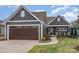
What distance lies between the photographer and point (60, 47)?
4.55 metres

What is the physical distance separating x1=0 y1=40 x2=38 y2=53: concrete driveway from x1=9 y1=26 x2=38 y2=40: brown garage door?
8cm

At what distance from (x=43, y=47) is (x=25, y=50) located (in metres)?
0.32

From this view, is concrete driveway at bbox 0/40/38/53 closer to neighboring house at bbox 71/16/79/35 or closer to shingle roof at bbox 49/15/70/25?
shingle roof at bbox 49/15/70/25

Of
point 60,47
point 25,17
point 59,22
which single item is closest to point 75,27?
point 59,22

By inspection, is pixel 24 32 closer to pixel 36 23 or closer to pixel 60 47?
pixel 36 23

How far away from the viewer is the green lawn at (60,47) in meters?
4.52

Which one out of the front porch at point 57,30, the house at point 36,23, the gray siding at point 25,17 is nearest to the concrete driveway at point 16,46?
the house at point 36,23

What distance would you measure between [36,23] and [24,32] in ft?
0.96

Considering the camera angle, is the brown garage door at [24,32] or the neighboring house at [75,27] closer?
the neighboring house at [75,27]

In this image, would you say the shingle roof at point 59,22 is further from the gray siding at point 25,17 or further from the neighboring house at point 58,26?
the gray siding at point 25,17

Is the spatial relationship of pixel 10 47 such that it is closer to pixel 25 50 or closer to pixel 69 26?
pixel 25 50

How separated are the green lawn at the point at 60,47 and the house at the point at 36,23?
0.16m

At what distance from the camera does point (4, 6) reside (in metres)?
4.54

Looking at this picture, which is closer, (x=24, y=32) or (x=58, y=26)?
(x=58, y=26)
